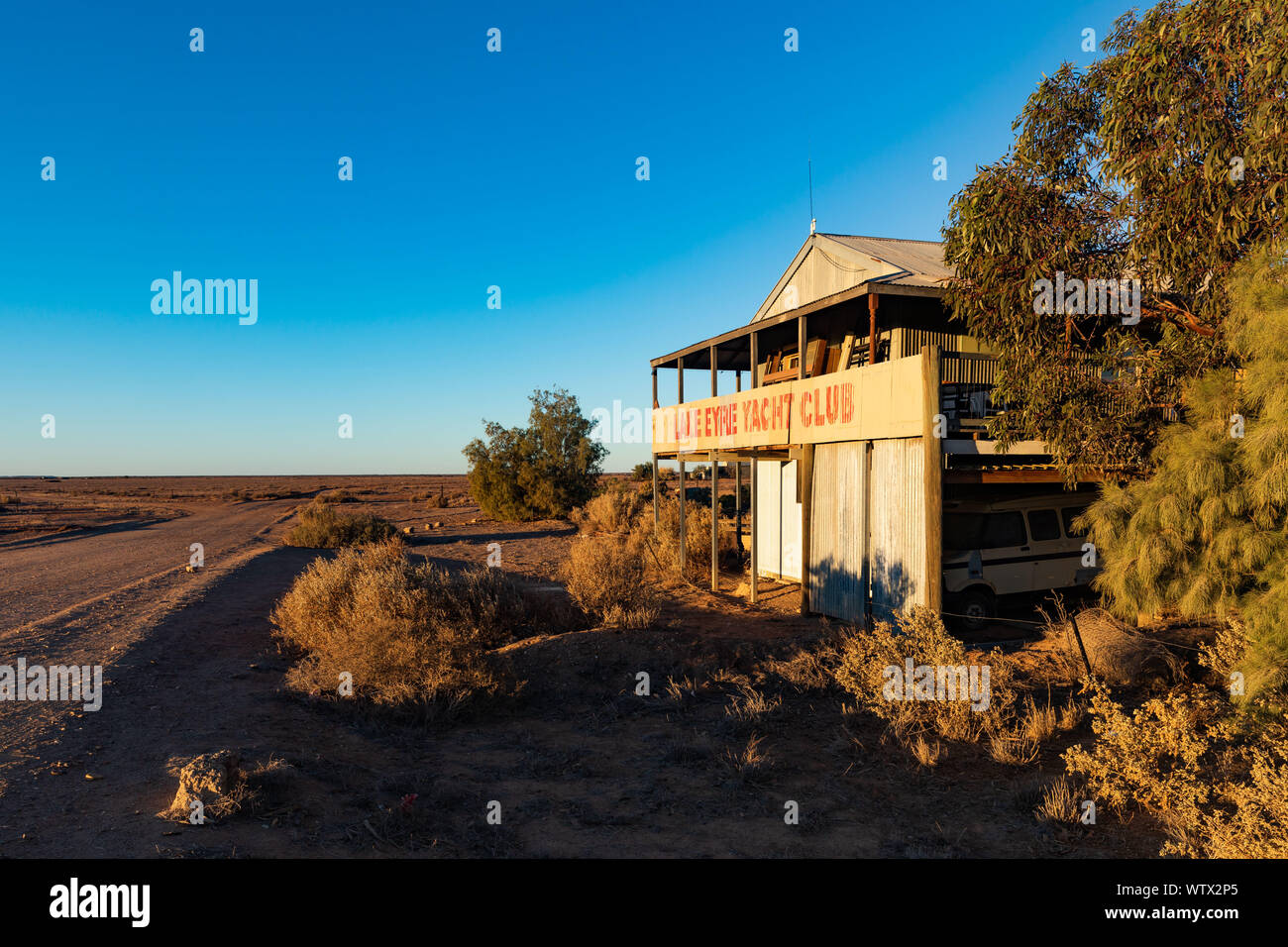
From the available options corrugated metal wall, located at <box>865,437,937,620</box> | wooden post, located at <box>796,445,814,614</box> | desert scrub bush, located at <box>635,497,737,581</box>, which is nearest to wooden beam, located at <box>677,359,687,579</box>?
desert scrub bush, located at <box>635,497,737,581</box>

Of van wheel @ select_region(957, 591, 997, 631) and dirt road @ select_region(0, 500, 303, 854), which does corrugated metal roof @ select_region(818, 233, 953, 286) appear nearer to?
van wheel @ select_region(957, 591, 997, 631)

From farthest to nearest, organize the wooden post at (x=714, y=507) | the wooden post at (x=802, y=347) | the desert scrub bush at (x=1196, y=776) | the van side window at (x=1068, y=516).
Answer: the wooden post at (x=714, y=507), the wooden post at (x=802, y=347), the van side window at (x=1068, y=516), the desert scrub bush at (x=1196, y=776)

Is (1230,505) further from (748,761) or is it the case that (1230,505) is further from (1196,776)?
(748,761)

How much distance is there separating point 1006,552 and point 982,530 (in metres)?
0.49

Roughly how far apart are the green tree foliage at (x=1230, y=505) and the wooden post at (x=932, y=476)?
5.44 ft

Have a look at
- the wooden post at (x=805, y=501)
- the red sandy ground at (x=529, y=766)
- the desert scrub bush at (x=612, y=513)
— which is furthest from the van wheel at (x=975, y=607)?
the desert scrub bush at (x=612, y=513)

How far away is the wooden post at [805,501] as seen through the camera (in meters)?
12.0

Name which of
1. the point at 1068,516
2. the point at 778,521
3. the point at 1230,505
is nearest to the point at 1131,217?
the point at 1230,505

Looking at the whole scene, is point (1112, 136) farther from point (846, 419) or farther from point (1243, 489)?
point (846, 419)

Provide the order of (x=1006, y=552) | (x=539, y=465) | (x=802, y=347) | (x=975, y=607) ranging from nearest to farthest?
(x=975, y=607) < (x=1006, y=552) < (x=802, y=347) < (x=539, y=465)

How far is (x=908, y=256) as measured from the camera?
15.0 m

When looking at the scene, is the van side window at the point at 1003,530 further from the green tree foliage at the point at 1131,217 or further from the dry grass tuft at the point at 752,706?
the dry grass tuft at the point at 752,706
